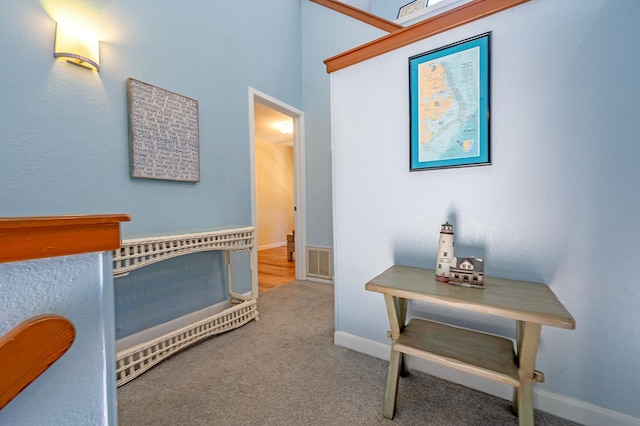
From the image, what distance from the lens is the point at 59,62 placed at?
140 cm

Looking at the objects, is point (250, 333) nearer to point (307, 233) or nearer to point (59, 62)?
point (307, 233)

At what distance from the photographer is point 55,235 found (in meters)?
0.42

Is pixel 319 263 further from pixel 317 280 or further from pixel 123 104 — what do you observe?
pixel 123 104

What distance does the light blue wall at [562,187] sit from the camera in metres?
1.02

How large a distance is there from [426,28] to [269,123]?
10.4ft

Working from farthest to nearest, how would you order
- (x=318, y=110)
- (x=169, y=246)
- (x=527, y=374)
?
1. (x=318, y=110)
2. (x=169, y=246)
3. (x=527, y=374)

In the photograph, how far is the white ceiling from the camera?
348 cm

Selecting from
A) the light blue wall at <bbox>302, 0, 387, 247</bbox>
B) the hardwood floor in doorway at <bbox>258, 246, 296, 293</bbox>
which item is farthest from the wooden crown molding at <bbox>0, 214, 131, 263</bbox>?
the light blue wall at <bbox>302, 0, 387, 247</bbox>

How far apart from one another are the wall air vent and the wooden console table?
1.79 meters

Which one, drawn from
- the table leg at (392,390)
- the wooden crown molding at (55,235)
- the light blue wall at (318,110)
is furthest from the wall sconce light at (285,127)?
the wooden crown molding at (55,235)

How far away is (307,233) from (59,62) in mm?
2486

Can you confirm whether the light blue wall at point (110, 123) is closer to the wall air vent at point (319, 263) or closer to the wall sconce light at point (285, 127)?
the wall air vent at point (319, 263)

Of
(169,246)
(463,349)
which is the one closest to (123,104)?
(169,246)

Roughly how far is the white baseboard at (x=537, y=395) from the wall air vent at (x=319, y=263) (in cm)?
146
